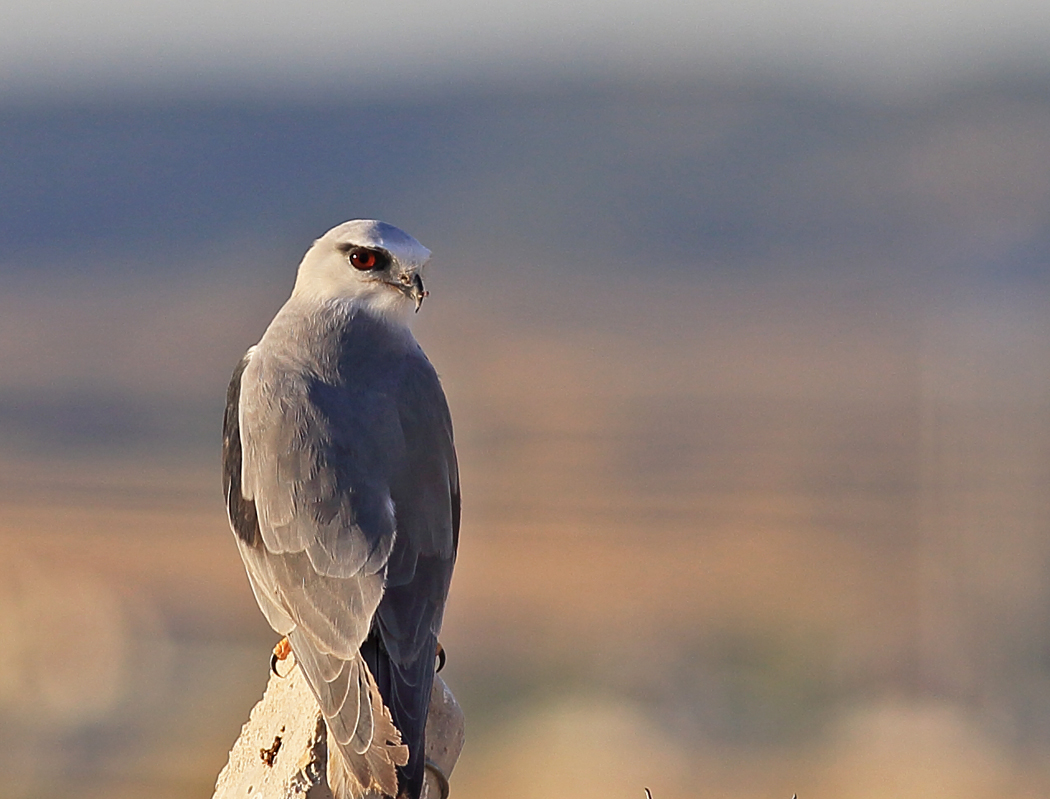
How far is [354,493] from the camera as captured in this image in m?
3.75

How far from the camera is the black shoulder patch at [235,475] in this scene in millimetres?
3963

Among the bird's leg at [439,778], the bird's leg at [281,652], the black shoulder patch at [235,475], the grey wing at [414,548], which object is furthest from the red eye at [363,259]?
the bird's leg at [439,778]

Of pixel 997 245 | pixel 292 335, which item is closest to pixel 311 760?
pixel 292 335

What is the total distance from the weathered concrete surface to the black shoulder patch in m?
0.43

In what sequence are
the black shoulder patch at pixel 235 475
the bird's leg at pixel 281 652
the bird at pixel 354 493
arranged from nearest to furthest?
the bird at pixel 354 493, the black shoulder patch at pixel 235 475, the bird's leg at pixel 281 652

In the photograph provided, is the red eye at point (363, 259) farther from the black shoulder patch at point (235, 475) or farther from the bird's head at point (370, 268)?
the black shoulder patch at point (235, 475)

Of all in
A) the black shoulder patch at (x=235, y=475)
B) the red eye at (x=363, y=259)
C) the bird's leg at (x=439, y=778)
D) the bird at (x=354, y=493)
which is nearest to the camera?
the bird at (x=354, y=493)

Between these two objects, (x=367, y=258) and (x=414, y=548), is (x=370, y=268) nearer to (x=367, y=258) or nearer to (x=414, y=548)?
(x=367, y=258)

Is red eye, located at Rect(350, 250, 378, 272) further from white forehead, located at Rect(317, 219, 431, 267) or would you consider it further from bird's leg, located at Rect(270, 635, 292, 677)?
bird's leg, located at Rect(270, 635, 292, 677)

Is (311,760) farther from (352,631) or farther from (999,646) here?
(999,646)

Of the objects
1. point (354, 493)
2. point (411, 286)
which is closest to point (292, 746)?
point (354, 493)

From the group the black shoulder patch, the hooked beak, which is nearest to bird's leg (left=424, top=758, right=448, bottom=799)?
the black shoulder patch

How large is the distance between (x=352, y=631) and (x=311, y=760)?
0.34m

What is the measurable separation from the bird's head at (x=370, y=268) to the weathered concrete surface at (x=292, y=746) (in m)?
1.15
